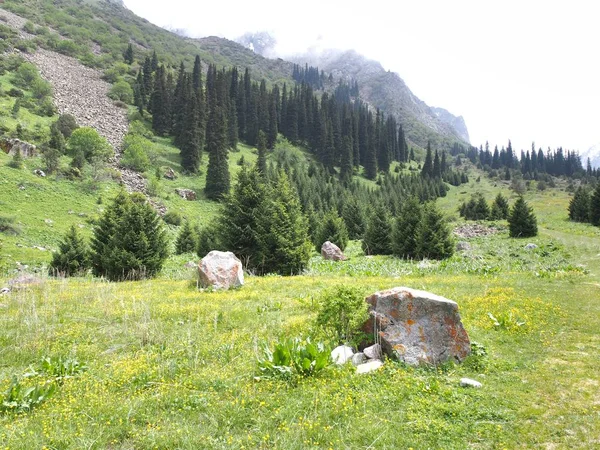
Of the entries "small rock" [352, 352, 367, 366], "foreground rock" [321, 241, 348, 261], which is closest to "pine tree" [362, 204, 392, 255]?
"foreground rock" [321, 241, 348, 261]

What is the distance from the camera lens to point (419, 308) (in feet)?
29.8

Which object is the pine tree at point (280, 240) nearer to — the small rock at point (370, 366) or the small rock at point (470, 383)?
the small rock at point (370, 366)

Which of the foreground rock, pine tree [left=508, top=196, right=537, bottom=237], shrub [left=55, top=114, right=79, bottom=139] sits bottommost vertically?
the foreground rock

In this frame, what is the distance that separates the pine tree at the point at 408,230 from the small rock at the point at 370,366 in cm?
2584

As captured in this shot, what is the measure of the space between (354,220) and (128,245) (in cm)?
4577

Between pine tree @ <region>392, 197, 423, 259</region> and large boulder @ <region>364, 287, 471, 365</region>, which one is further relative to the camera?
pine tree @ <region>392, 197, 423, 259</region>

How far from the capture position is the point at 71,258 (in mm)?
26188

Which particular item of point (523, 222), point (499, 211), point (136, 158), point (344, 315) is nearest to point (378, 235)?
point (523, 222)

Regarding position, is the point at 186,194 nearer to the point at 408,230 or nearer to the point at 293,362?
the point at 408,230

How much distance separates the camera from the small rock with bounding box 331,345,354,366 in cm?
859

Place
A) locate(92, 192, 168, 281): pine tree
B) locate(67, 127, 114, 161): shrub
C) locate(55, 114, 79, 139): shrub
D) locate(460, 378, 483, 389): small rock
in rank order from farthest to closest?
locate(55, 114, 79, 139): shrub < locate(67, 127, 114, 161): shrub < locate(92, 192, 168, 281): pine tree < locate(460, 378, 483, 389): small rock

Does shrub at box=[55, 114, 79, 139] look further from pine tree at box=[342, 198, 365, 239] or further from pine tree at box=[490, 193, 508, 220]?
pine tree at box=[490, 193, 508, 220]

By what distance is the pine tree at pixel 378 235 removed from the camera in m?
41.3

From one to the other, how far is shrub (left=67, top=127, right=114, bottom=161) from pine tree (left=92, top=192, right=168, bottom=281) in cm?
3811
